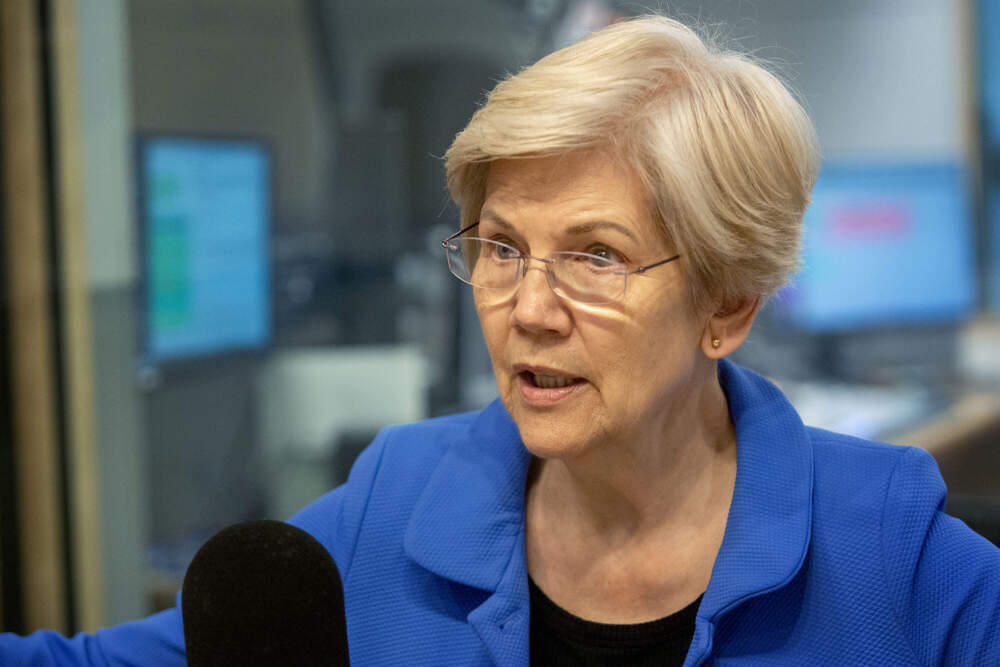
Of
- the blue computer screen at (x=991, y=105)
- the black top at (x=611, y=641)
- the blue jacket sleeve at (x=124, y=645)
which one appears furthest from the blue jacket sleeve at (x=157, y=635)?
the blue computer screen at (x=991, y=105)

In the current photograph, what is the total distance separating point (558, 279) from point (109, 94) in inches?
66.4

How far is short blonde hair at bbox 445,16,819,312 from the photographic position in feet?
3.35

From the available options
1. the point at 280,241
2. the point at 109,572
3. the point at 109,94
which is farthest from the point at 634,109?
the point at 280,241

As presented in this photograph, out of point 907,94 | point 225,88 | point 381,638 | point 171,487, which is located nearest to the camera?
point 381,638

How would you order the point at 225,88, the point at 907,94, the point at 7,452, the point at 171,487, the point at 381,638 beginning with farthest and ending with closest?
the point at 907,94 < the point at 225,88 < the point at 171,487 < the point at 7,452 < the point at 381,638

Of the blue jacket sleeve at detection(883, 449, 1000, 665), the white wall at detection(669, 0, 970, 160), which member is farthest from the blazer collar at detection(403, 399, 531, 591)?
the white wall at detection(669, 0, 970, 160)

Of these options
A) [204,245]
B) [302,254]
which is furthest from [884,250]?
[204,245]

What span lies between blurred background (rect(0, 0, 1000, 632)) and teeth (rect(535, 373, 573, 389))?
307mm

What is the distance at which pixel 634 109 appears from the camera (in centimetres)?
104

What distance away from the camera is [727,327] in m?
1.13

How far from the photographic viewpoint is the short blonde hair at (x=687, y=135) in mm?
1021

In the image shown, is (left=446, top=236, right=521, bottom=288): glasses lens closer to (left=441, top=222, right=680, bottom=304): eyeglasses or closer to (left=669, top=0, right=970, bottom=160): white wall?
(left=441, top=222, right=680, bottom=304): eyeglasses

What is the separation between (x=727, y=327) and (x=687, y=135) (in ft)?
0.71

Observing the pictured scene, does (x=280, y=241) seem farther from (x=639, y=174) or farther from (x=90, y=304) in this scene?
(x=639, y=174)
